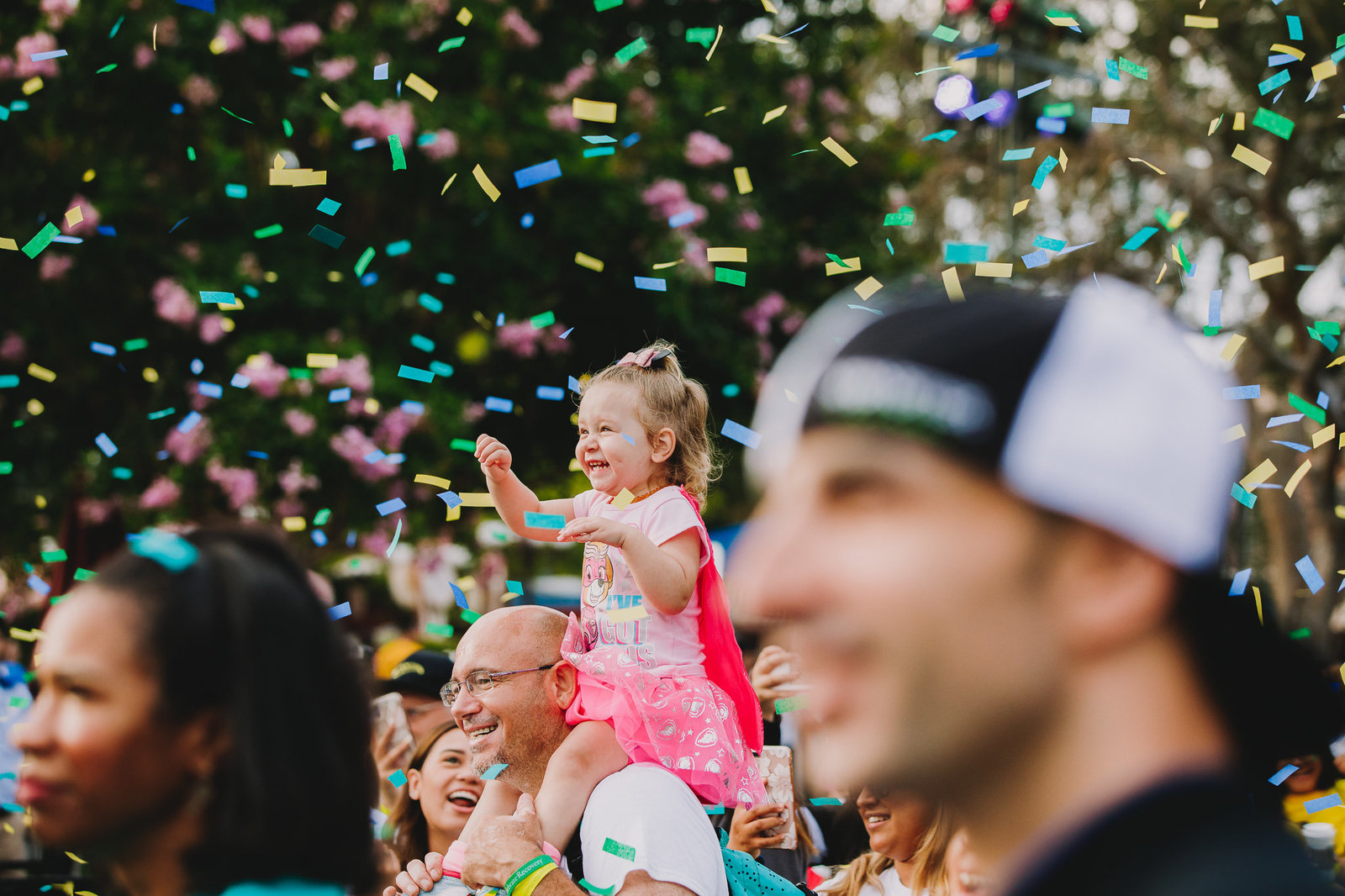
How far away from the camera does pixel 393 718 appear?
423 centimetres

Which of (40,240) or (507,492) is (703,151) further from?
(507,492)

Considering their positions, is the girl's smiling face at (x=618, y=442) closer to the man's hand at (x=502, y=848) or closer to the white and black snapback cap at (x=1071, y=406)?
the man's hand at (x=502, y=848)

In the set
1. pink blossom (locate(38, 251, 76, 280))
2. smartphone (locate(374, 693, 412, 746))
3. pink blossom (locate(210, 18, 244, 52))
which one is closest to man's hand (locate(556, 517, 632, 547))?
smartphone (locate(374, 693, 412, 746))

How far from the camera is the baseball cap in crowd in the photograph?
4.24m

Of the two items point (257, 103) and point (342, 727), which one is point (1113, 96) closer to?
point (257, 103)

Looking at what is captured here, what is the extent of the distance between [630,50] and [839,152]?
1.57 meters

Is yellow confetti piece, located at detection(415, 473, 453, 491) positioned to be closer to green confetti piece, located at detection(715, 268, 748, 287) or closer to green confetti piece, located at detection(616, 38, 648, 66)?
green confetti piece, located at detection(715, 268, 748, 287)

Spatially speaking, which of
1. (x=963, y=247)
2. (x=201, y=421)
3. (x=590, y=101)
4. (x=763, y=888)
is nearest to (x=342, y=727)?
(x=763, y=888)

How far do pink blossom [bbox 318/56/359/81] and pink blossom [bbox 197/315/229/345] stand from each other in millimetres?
1526

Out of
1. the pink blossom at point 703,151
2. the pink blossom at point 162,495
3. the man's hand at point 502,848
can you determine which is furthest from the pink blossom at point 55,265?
the man's hand at point 502,848

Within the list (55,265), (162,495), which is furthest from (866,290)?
(55,265)

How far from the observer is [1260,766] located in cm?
82

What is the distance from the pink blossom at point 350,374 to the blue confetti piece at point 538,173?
1.34 metres

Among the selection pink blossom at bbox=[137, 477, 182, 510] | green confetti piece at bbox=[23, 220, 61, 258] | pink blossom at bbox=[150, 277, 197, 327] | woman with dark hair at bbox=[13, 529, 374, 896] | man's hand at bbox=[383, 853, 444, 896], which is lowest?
pink blossom at bbox=[137, 477, 182, 510]
